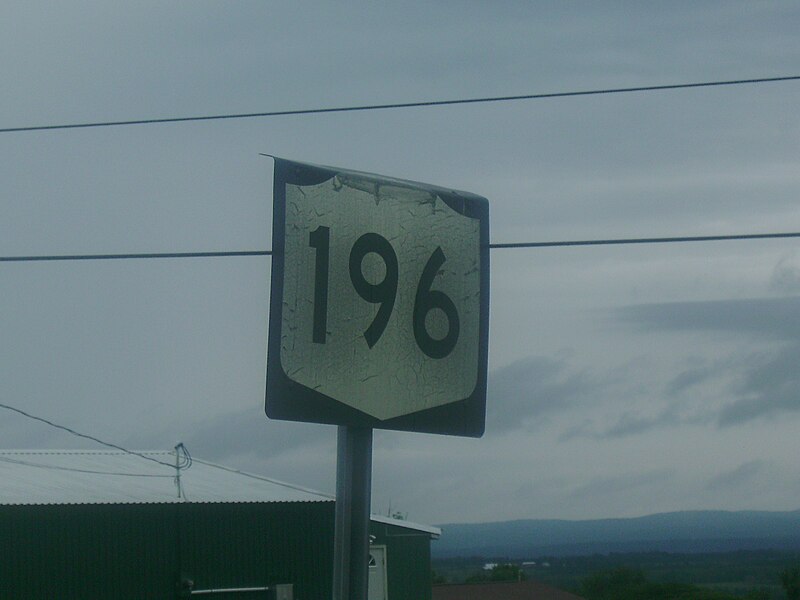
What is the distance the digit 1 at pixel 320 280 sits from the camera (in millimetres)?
6676

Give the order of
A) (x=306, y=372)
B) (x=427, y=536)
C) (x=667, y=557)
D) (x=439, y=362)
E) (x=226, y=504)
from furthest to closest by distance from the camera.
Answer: (x=667, y=557) → (x=427, y=536) → (x=226, y=504) → (x=439, y=362) → (x=306, y=372)

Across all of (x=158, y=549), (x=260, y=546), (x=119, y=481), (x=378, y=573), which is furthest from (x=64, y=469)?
(x=378, y=573)

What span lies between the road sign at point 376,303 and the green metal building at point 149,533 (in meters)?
13.4

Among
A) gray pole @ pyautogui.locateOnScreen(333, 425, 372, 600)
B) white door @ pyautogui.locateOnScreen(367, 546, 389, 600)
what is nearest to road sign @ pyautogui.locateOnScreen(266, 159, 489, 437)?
gray pole @ pyautogui.locateOnScreen(333, 425, 372, 600)

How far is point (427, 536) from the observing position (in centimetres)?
2711

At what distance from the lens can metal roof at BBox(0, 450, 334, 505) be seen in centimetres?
2033

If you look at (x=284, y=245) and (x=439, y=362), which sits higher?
(x=284, y=245)

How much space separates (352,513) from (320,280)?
124 centimetres

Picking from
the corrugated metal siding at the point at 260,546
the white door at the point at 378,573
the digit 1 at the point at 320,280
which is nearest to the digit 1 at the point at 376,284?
the digit 1 at the point at 320,280

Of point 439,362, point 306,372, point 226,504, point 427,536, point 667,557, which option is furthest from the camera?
point 667,557

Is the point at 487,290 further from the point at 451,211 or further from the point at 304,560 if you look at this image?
the point at 304,560

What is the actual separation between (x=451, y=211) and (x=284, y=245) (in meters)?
1.13

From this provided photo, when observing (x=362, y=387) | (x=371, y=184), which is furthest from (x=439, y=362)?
(x=371, y=184)

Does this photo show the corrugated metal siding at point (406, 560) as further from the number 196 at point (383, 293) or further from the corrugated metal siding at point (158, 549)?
the number 196 at point (383, 293)
